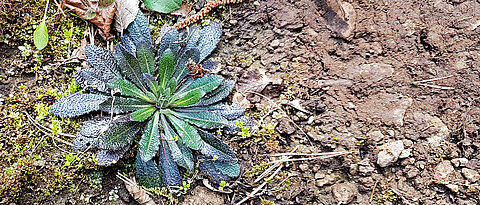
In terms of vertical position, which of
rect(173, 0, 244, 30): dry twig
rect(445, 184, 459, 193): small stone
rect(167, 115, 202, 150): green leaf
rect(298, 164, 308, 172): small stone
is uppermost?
rect(173, 0, 244, 30): dry twig

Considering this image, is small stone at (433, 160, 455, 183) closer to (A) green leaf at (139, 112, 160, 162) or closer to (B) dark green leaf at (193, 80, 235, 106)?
(B) dark green leaf at (193, 80, 235, 106)

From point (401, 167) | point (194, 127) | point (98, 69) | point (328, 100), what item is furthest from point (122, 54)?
point (401, 167)

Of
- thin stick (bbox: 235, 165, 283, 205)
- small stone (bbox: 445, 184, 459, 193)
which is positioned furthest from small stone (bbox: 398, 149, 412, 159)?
thin stick (bbox: 235, 165, 283, 205)

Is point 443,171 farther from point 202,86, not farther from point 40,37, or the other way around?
point 40,37

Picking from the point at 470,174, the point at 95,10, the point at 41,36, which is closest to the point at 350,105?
the point at 470,174

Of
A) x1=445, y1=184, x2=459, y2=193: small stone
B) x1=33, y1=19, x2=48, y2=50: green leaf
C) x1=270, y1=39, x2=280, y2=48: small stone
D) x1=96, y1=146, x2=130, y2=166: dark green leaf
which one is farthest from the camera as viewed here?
x1=270, y1=39, x2=280, y2=48: small stone

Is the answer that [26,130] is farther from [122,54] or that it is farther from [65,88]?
[122,54]

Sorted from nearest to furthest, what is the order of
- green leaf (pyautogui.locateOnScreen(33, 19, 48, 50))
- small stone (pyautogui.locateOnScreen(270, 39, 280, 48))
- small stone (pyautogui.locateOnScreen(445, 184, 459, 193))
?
small stone (pyautogui.locateOnScreen(445, 184, 459, 193)) < green leaf (pyautogui.locateOnScreen(33, 19, 48, 50)) < small stone (pyautogui.locateOnScreen(270, 39, 280, 48))

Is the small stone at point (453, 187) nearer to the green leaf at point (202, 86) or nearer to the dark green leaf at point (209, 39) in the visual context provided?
the green leaf at point (202, 86)
